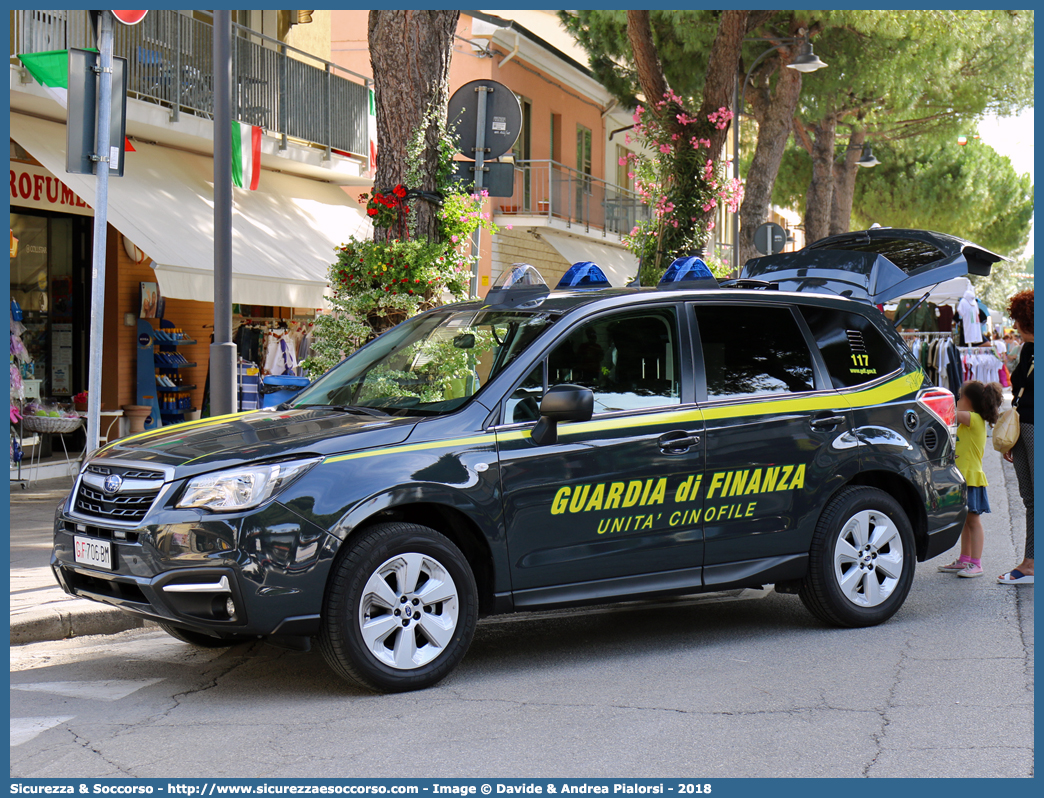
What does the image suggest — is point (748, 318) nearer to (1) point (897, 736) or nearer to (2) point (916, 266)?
(2) point (916, 266)

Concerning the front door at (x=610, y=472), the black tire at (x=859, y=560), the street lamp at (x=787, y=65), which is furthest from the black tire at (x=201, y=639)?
the street lamp at (x=787, y=65)

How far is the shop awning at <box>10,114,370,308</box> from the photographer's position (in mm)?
11695

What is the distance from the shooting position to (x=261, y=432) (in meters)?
5.45

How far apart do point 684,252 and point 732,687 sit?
1154 cm

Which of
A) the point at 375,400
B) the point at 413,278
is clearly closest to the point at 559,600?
the point at 375,400

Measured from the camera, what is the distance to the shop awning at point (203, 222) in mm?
11695

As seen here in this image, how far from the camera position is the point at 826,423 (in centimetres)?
648

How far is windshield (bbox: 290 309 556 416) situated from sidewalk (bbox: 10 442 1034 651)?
173 cm

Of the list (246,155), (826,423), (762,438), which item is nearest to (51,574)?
(762,438)

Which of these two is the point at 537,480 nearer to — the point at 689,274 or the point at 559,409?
the point at 559,409

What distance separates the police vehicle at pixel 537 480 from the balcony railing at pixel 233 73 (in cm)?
765

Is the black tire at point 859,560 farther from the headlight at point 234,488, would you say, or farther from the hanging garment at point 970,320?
the hanging garment at point 970,320

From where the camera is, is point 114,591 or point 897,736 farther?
point 114,591

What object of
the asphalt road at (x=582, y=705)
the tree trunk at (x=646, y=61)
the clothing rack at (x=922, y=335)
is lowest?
the asphalt road at (x=582, y=705)
